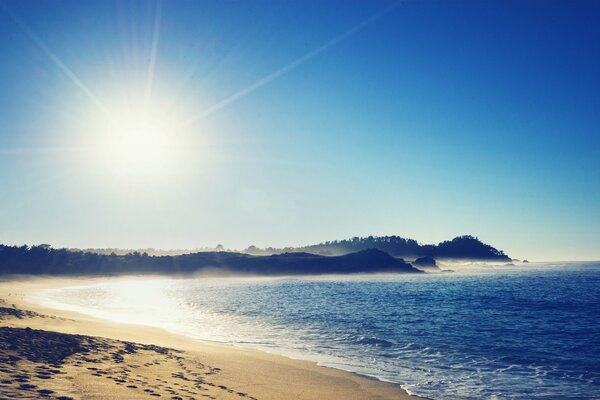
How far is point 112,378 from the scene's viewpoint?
12625 millimetres

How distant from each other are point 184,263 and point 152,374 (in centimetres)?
17001

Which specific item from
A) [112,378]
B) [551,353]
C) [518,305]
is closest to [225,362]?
[112,378]

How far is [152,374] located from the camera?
14.3m

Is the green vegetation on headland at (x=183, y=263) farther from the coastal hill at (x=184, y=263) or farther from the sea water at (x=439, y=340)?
the sea water at (x=439, y=340)

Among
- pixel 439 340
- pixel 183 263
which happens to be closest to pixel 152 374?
pixel 439 340

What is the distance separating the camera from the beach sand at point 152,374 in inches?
435

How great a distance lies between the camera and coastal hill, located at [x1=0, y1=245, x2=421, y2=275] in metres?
136

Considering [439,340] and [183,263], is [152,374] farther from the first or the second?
[183,263]

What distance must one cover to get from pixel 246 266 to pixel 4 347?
557ft

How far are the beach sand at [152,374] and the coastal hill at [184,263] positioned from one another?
452 ft

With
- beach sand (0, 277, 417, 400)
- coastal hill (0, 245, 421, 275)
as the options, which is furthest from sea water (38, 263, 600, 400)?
coastal hill (0, 245, 421, 275)

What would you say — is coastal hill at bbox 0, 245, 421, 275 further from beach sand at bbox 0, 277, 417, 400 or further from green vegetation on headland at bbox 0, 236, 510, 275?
beach sand at bbox 0, 277, 417, 400

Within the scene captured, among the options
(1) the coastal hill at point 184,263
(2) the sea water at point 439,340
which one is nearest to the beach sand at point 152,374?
(2) the sea water at point 439,340

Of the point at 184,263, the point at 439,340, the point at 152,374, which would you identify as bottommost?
A: the point at 439,340
